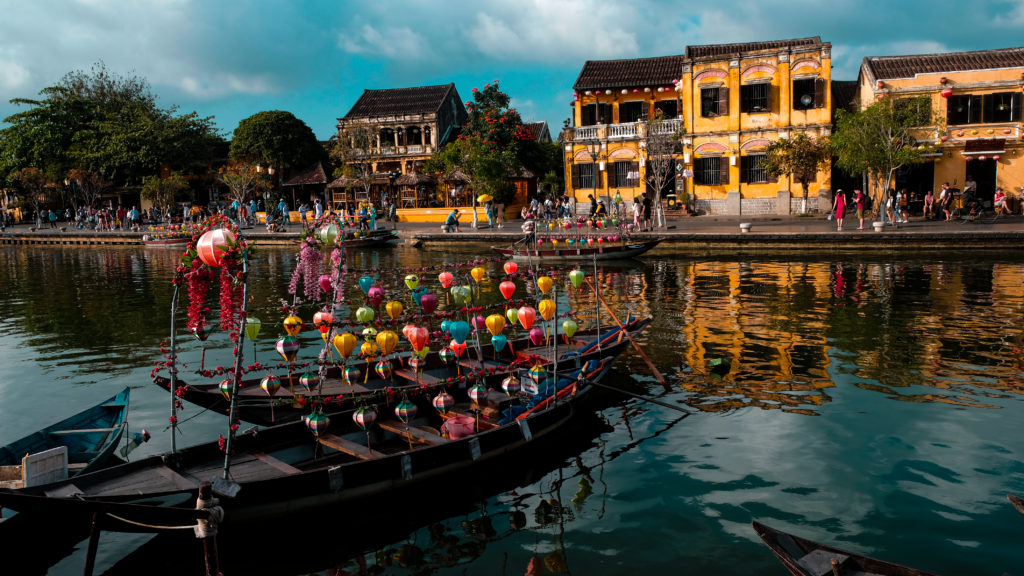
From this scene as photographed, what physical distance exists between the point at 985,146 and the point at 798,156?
8.26m

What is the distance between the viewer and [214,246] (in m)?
8.41

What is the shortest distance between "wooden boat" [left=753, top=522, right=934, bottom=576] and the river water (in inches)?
52.4

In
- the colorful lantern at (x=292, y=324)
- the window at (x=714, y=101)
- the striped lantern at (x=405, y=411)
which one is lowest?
the striped lantern at (x=405, y=411)

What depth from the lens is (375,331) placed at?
455 inches

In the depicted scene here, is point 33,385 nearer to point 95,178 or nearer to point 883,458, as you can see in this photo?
point 883,458

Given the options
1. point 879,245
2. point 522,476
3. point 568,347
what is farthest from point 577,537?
point 879,245

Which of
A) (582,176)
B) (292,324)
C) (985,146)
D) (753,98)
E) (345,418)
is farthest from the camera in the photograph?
(582,176)

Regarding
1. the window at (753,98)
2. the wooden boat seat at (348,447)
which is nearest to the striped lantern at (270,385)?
the wooden boat seat at (348,447)

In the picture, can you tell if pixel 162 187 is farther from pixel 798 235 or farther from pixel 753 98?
pixel 798 235

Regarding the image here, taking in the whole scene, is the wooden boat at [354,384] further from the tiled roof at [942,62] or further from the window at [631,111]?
the window at [631,111]

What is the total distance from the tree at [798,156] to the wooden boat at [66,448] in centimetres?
3242

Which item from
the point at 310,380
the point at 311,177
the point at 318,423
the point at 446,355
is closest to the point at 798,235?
the point at 446,355

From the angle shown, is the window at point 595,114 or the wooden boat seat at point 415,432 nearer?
the wooden boat seat at point 415,432

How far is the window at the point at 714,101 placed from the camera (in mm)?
39656
